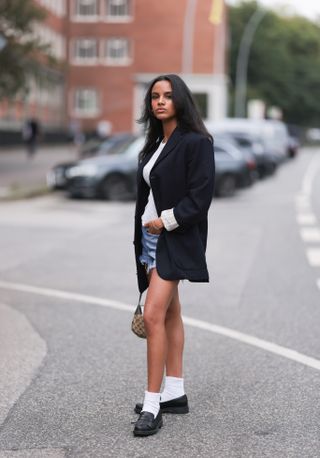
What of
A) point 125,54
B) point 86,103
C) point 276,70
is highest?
point 125,54

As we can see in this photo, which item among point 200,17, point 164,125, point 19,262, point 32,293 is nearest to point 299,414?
point 164,125

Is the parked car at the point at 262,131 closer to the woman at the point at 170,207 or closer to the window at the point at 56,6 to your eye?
the window at the point at 56,6

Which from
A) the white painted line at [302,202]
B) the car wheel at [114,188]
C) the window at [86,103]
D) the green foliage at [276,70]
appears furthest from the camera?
the green foliage at [276,70]

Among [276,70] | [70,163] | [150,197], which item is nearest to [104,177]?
[70,163]

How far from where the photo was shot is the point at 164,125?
4867 millimetres

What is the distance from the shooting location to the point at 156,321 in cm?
484

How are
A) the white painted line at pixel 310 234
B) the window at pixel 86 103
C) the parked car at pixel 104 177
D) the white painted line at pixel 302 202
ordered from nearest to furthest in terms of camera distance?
the white painted line at pixel 310 234, the white painted line at pixel 302 202, the parked car at pixel 104 177, the window at pixel 86 103

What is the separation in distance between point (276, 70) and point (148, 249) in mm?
92701

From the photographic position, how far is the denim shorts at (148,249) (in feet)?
16.1

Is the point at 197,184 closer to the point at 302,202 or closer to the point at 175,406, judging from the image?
the point at 175,406

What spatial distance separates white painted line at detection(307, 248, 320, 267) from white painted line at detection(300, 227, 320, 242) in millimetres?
1349

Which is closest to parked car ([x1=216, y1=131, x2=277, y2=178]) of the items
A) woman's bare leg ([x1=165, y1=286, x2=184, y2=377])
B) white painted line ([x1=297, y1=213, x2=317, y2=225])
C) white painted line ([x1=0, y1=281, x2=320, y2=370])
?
white painted line ([x1=297, y1=213, x2=317, y2=225])

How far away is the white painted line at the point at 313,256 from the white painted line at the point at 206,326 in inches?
140

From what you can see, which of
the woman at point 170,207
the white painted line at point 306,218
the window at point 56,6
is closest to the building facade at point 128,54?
the window at point 56,6
